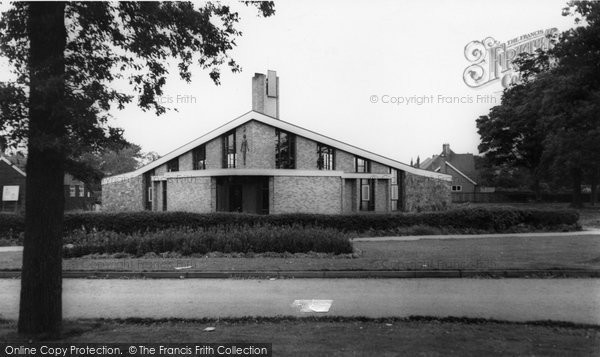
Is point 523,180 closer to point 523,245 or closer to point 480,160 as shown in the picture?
point 480,160

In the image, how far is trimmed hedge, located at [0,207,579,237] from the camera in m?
18.3

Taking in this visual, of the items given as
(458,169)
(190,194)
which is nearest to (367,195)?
(190,194)

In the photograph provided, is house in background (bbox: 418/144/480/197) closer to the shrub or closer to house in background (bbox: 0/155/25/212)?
the shrub

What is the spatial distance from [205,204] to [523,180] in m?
49.4

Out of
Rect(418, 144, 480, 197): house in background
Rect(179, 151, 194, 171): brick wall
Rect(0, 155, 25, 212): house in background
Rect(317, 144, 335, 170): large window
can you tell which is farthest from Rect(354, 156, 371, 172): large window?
Rect(418, 144, 480, 197): house in background

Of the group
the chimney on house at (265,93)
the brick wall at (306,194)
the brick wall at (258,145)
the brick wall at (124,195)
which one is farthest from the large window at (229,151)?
the brick wall at (124,195)

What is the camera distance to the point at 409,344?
506 cm

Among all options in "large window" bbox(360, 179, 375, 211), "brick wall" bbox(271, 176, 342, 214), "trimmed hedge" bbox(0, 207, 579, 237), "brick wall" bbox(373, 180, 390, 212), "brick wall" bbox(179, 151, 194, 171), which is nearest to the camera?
"trimmed hedge" bbox(0, 207, 579, 237)

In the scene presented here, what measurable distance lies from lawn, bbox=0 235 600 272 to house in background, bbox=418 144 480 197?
50.3 metres

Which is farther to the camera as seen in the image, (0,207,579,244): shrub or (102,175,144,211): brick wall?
(102,175,144,211): brick wall

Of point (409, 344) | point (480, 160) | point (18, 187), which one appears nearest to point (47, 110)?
point (409, 344)

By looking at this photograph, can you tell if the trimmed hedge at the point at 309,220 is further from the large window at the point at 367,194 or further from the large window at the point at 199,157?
the large window at the point at 199,157

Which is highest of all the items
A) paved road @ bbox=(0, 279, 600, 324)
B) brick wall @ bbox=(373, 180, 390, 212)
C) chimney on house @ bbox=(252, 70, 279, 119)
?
chimney on house @ bbox=(252, 70, 279, 119)

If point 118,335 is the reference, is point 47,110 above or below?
above
